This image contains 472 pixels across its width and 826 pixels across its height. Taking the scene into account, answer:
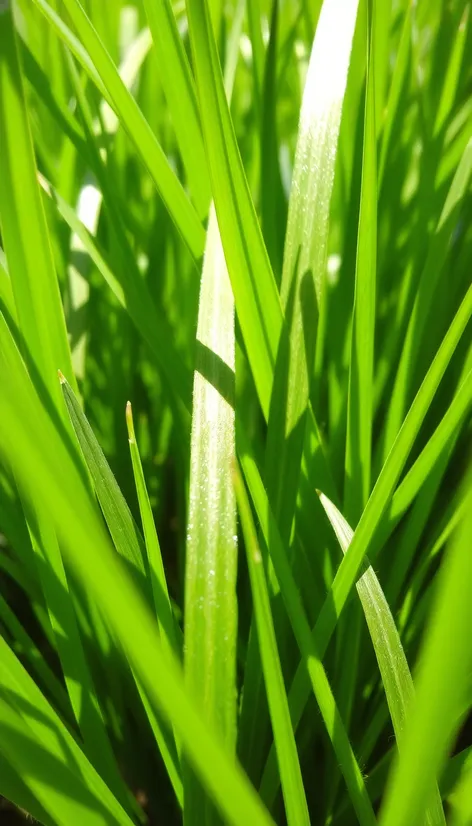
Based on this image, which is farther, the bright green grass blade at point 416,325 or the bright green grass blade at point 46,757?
the bright green grass blade at point 416,325

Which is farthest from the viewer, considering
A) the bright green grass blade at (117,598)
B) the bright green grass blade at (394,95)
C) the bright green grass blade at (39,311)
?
the bright green grass blade at (394,95)

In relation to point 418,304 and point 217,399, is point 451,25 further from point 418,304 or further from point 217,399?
point 217,399

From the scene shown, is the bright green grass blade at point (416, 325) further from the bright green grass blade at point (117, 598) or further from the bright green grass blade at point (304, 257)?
the bright green grass blade at point (117, 598)

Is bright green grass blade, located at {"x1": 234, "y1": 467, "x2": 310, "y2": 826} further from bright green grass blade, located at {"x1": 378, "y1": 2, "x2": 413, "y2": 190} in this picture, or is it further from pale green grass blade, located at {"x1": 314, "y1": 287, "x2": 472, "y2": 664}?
bright green grass blade, located at {"x1": 378, "y1": 2, "x2": 413, "y2": 190}

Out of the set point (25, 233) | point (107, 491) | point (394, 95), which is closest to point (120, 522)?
point (107, 491)

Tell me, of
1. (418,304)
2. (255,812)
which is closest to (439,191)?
(418,304)

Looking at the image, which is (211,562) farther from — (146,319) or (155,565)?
(146,319)

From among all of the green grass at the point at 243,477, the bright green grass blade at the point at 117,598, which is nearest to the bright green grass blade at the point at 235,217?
the green grass at the point at 243,477
